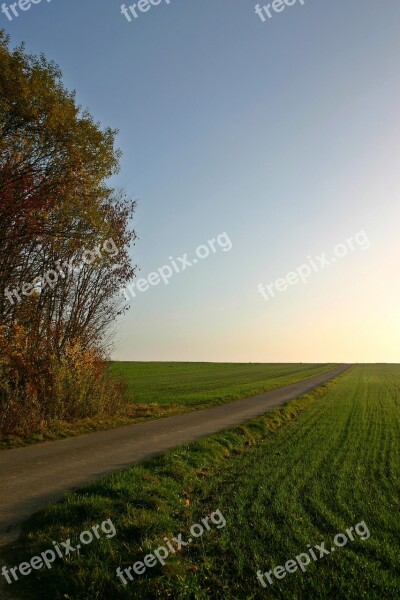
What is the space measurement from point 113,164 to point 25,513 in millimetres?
13211

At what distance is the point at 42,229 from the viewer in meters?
15.7

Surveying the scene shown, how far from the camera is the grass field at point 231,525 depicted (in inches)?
220

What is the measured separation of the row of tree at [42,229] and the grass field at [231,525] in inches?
259

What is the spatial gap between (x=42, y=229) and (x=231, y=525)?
1184cm

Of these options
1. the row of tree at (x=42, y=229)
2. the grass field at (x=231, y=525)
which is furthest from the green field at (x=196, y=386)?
the grass field at (x=231, y=525)

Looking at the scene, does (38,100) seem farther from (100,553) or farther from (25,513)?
(100,553)

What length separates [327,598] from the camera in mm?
5402

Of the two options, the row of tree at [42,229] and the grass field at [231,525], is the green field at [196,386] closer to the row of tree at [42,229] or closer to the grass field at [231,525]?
the row of tree at [42,229]

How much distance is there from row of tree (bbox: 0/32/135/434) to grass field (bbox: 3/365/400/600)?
21.6 ft

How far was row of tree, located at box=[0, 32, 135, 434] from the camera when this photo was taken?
1476 centimetres

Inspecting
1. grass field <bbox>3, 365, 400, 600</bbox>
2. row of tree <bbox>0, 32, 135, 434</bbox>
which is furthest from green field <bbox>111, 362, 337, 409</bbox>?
grass field <bbox>3, 365, 400, 600</bbox>

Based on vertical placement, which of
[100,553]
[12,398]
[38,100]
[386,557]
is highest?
[38,100]

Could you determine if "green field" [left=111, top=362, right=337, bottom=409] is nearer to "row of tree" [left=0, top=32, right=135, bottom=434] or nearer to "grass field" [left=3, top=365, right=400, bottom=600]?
"row of tree" [left=0, top=32, right=135, bottom=434]

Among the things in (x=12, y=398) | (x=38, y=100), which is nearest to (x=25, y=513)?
(x=12, y=398)
